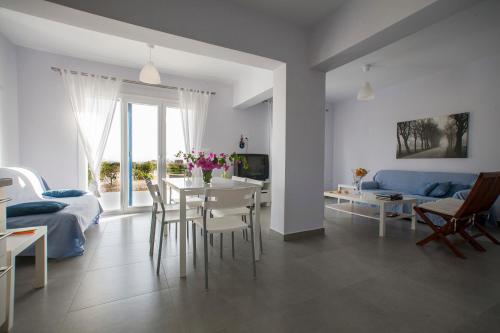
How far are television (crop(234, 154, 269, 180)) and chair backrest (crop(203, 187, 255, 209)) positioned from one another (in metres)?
3.17

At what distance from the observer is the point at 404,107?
479 cm

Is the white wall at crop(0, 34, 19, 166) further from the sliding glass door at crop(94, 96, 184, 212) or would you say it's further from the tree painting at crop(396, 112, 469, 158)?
the tree painting at crop(396, 112, 469, 158)

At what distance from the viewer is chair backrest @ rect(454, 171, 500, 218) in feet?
7.65

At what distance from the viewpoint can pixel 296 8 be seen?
254 centimetres

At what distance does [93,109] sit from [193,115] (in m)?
1.66

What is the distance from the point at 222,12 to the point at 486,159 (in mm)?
4480

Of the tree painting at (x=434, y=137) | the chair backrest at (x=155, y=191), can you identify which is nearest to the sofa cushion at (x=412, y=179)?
the tree painting at (x=434, y=137)

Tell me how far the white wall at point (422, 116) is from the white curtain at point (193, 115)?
3710mm

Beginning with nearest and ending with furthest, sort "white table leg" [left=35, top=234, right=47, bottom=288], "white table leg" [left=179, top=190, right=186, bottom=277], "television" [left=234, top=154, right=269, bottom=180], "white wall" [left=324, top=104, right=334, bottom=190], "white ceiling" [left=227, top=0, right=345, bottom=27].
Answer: "white table leg" [left=35, top=234, right=47, bottom=288]
"white table leg" [left=179, top=190, right=186, bottom=277]
"white ceiling" [left=227, top=0, right=345, bottom=27]
"television" [left=234, top=154, right=269, bottom=180]
"white wall" [left=324, top=104, right=334, bottom=190]

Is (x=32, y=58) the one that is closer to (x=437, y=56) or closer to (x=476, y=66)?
(x=437, y=56)

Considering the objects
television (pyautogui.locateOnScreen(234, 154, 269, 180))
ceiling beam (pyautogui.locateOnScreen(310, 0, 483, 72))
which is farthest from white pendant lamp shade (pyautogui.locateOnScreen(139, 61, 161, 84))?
television (pyautogui.locateOnScreen(234, 154, 269, 180))

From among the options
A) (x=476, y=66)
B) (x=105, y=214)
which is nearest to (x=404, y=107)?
(x=476, y=66)

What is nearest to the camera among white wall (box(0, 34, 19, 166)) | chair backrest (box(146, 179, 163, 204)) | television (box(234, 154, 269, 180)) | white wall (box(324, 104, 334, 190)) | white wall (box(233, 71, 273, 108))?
chair backrest (box(146, 179, 163, 204))

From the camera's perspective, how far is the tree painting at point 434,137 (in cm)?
396
